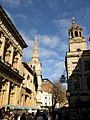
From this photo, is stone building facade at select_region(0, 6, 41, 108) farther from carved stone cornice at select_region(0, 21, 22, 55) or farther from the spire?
the spire

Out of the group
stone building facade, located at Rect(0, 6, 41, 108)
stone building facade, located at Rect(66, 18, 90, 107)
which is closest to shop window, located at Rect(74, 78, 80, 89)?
stone building facade, located at Rect(66, 18, 90, 107)

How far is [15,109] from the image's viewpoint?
70.6 feet

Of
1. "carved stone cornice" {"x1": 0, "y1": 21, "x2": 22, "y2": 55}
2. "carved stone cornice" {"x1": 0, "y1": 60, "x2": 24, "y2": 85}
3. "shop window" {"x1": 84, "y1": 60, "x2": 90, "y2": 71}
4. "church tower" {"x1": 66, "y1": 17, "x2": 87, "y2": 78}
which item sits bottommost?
"carved stone cornice" {"x1": 0, "y1": 60, "x2": 24, "y2": 85}

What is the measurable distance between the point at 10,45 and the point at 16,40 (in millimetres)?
2863

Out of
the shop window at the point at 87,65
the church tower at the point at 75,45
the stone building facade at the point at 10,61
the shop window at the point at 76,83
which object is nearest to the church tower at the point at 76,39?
the church tower at the point at 75,45

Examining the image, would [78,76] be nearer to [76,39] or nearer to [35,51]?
[76,39]

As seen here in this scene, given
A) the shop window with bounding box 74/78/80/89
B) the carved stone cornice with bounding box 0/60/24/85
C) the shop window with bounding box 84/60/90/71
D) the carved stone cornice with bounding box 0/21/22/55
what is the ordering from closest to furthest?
the carved stone cornice with bounding box 0/60/24/85, the carved stone cornice with bounding box 0/21/22/55, the shop window with bounding box 74/78/80/89, the shop window with bounding box 84/60/90/71

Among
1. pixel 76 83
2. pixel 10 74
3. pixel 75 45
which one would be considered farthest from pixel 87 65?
pixel 10 74

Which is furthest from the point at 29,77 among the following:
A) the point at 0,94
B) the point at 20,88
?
the point at 0,94

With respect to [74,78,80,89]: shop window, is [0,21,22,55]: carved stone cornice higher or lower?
higher

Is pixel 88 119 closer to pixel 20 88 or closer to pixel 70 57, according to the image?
pixel 20 88

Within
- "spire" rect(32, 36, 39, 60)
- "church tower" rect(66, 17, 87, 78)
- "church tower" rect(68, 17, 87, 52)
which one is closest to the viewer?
"church tower" rect(66, 17, 87, 78)

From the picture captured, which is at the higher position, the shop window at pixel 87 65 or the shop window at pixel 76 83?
the shop window at pixel 87 65

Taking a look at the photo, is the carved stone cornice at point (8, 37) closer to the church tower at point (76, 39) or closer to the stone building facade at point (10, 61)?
the stone building facade at point (10, 61)
